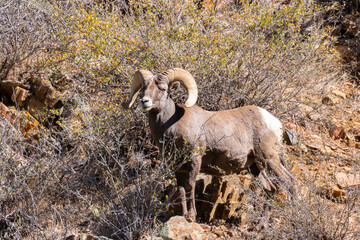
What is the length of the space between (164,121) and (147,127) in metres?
1.94

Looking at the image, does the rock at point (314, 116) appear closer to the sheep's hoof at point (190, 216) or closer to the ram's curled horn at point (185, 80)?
the ram's curled horn at point (185, 80)

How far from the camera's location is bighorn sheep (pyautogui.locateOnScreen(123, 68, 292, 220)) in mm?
5414

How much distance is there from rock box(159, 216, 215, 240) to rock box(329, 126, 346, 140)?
4500 millimetres

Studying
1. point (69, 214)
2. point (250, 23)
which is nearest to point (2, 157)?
point (69, 214)

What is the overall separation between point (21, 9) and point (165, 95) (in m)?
5.52

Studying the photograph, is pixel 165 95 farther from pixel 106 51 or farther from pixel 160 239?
pixel 106 51

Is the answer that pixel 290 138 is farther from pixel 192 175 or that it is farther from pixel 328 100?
pixel 328 100

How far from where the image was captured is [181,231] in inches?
194

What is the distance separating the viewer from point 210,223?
587 cm

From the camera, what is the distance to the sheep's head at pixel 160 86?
5289 mm

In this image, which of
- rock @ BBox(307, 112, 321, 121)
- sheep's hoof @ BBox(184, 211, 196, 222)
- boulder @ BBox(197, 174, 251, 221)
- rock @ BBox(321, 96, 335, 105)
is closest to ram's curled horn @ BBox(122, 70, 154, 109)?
sheep's hoof @ BBox(184, 211, 196, 222)

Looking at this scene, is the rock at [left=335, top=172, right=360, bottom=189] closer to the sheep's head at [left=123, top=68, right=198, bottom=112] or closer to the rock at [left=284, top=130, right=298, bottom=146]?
the rock at [left=284, top=130, right=298, bottom=146]

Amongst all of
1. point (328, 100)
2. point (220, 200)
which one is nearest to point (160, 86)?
point (220, 200)

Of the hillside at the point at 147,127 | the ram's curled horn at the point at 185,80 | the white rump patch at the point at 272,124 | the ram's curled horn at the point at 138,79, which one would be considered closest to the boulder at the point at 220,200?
the hillside at the point at 147,127
